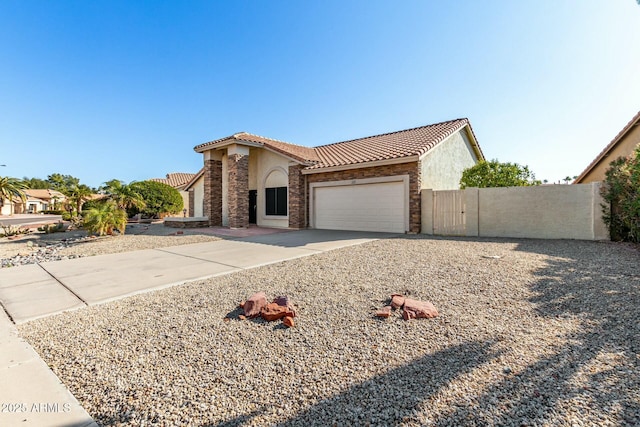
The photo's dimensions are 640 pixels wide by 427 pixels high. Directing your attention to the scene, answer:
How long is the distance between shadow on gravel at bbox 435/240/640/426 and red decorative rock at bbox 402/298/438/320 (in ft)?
4.17

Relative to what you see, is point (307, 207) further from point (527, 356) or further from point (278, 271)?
point (527, 356)

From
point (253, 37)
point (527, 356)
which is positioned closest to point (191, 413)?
point (527, 356)

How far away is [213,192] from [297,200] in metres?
6.17

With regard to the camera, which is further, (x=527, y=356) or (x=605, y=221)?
(x=605, y=221)

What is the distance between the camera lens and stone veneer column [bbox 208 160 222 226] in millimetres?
18250

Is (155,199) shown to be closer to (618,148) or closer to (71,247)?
(71,247)

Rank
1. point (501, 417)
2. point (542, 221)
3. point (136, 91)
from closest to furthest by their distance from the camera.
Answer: point (501, 417) → point (542, 221) → point (136, 91)

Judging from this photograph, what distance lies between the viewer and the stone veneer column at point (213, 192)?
18250mm

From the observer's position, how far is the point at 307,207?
53.1 feet

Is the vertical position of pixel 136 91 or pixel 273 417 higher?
pixel 136 91

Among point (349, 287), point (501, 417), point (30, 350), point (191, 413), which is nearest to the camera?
point (501, 417)

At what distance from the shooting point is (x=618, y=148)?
1520cm

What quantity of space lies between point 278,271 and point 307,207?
10001 millimetres

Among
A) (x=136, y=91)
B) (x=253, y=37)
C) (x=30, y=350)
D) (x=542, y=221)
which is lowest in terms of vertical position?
(x=30, y=350)
